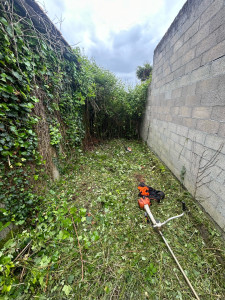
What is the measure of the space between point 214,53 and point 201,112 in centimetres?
68

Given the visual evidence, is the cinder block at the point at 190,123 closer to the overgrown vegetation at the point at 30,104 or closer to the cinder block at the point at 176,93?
the cinder block at the point at 176,93

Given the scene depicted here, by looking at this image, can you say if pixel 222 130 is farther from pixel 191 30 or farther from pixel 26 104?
pixel 26 104

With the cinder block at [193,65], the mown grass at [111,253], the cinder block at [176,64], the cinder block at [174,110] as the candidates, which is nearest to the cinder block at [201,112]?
the cinder block at [174,110]

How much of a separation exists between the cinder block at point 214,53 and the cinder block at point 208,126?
2.45 ft

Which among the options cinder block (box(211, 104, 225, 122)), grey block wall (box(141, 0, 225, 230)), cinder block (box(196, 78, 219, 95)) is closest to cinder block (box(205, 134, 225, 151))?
grey block wall (box(141, 0, 225, 230))

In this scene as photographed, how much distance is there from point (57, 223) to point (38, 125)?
1.52 meters

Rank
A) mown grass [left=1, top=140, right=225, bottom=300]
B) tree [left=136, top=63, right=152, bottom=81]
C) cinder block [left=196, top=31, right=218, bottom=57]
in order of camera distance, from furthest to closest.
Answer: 1. tree [left=136, top=63, right=152, bottom=81]
2. cinder block [left=196, top=31, right=218, bottom=57]
3. mown grass [left=1, top=140, right=225, bottom=300]

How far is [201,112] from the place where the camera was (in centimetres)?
156

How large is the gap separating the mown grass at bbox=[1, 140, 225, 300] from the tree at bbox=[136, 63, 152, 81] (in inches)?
290

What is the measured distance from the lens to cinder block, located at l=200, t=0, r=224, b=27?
1.23 m

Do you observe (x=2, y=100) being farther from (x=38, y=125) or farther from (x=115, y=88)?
(x=115, y=88)

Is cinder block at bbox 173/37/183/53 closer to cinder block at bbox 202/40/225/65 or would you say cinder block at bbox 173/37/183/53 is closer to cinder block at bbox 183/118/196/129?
cinder block at bbox 202/40/225/65

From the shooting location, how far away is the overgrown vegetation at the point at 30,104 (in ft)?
4.23

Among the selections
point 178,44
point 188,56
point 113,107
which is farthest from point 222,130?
point 113,107
